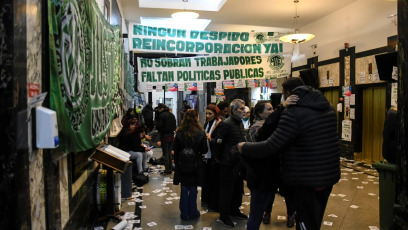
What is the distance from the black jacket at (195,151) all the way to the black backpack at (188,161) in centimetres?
9

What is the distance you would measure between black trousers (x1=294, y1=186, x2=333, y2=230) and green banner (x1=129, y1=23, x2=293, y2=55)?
23.3ft

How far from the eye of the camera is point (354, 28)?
10156 millimetres

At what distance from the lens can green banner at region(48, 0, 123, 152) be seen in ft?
7.64

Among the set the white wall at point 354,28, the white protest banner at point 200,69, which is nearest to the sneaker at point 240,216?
the white protest banner at point 200,69

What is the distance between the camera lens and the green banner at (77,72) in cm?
233

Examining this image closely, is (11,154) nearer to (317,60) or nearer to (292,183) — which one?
(292,183)

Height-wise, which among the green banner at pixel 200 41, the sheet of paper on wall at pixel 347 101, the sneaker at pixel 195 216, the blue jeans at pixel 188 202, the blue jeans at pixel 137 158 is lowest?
the sneaker at pixel 195 216

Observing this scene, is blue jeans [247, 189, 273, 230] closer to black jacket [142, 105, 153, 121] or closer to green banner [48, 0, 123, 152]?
green banner [48, 0, 123, 152]

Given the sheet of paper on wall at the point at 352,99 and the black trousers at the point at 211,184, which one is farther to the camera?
the sheet of paper on wall at the point at 352,99

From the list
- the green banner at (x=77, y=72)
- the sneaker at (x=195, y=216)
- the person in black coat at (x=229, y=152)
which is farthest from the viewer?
the sneaker at (x=195, y=216)

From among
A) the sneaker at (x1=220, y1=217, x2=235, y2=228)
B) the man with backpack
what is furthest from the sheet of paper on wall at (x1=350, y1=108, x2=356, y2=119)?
the sneaker at (x1=220, y1=217, x2=235, y2=228)

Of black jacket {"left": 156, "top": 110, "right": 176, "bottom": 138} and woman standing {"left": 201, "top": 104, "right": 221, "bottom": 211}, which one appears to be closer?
woman standing {"left": 201, "top": 104, "right": 221, "bottom": 211}

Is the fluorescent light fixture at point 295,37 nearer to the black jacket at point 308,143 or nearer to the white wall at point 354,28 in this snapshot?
the white wall at point 354,28

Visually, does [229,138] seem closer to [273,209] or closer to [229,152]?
[229,152]
